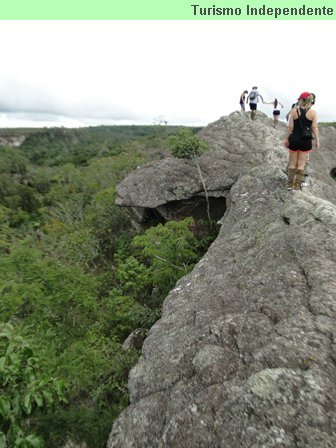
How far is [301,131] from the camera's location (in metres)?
7.43

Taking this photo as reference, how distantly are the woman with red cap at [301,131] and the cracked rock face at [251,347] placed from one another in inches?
35.7

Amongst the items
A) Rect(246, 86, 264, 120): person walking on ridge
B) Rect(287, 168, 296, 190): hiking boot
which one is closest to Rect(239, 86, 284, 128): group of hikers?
Rect(246, 86, 264, 120): person walking on ridge

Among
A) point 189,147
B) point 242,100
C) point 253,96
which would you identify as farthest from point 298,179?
point 242,100

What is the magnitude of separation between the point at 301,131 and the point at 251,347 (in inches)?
203

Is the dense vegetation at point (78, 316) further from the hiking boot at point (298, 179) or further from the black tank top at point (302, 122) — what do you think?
the black tank top at point (302, 122)

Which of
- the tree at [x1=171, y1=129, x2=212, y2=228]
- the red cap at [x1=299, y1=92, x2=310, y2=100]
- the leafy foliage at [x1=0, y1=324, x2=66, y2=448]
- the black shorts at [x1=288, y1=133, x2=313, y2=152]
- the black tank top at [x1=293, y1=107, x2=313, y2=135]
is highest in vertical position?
the red cap at [x1=299, y1=92, x2=310, y2=100]

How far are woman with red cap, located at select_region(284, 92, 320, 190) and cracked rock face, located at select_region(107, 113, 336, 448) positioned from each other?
91 centimetres

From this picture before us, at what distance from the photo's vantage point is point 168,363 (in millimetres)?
4996

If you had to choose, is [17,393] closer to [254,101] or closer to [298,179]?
[298,179]

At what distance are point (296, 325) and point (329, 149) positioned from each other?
1888 cm

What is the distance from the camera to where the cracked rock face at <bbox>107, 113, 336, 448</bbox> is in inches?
142

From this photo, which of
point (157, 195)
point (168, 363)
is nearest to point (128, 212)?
point (157, 195)

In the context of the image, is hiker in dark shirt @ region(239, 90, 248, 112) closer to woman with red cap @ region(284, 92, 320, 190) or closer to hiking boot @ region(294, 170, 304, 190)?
hiking boot @ region(294, 170, 304, 190)

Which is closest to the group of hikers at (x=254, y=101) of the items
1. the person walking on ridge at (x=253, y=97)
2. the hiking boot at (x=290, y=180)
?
the person walking on ridge at (x=253, y=97)
